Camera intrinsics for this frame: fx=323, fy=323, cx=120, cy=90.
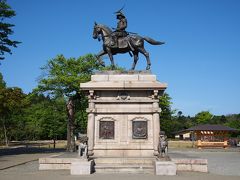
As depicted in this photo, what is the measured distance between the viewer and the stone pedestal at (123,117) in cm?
1748

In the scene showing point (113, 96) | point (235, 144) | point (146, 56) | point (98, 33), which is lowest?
point (235, 144)

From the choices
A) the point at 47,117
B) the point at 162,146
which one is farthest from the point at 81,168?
the point at 47,117

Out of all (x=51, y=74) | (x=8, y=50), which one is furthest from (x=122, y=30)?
(x=51, y=74)

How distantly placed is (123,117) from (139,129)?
1102 mm

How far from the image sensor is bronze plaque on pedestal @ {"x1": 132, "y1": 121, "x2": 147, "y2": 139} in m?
17.6

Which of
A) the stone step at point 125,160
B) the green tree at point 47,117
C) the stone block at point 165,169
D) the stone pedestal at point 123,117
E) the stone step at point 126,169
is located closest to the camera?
the stone block at point 165,169

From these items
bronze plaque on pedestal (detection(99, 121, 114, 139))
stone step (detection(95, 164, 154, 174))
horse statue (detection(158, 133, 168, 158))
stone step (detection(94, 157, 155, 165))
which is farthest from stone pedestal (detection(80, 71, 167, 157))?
stone step (detection(95, 164, 154, 174))

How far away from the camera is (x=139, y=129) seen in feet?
58.1

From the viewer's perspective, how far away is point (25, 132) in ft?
215

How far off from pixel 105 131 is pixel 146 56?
5151mm

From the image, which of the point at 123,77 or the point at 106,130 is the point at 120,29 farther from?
the point at 106,130

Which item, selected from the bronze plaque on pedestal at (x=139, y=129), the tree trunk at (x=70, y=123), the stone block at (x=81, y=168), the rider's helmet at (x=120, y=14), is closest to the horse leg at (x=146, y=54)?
the rider's helmet at (x=120, y=14)

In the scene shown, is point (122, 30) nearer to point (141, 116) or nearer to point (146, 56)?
point (146, 56)

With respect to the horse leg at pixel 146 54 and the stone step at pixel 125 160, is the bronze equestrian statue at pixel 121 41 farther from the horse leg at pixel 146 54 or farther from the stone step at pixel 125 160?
the stone step at pixel 125 160
